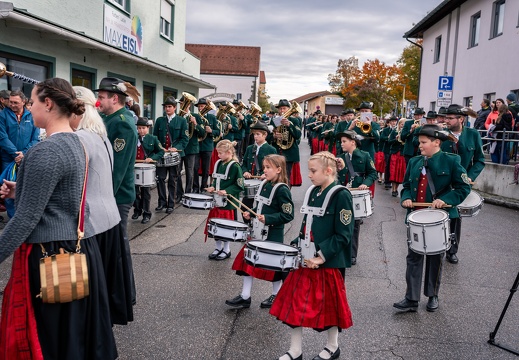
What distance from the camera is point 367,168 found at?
6.96 metres

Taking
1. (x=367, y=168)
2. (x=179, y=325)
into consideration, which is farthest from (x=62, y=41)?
(x=179, y=325)

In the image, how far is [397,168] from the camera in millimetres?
13188

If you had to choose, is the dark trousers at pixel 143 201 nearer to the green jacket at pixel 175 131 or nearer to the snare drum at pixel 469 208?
the green jacket at pixel 175 131

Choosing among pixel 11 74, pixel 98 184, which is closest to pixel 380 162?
pixel 11 74

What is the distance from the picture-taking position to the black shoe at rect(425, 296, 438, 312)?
5.12 m

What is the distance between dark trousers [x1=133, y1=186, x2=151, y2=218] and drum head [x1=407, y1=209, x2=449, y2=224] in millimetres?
5055

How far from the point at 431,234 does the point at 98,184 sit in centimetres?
298

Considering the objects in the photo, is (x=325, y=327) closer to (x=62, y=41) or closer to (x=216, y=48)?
(x=62, y=41)

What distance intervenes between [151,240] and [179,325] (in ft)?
10.8

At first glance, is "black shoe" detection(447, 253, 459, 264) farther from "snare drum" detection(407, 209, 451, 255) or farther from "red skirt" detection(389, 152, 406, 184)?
"red skirt" detection(389, 152, 406, 184)

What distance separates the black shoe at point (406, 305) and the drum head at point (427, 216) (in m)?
0.80

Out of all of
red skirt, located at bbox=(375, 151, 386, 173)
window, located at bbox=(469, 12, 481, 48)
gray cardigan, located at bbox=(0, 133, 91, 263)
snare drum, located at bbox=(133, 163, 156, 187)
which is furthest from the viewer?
window, located at bbox=(469, 12, 481, 48)

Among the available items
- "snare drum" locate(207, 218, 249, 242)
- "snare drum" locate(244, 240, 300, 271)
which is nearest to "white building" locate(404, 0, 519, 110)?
"snare drum" locate(207, 218, 249, 242)

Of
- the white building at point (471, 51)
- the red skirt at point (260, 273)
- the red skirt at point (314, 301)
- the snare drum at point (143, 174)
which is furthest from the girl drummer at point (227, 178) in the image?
the white building at point (471, 51)
